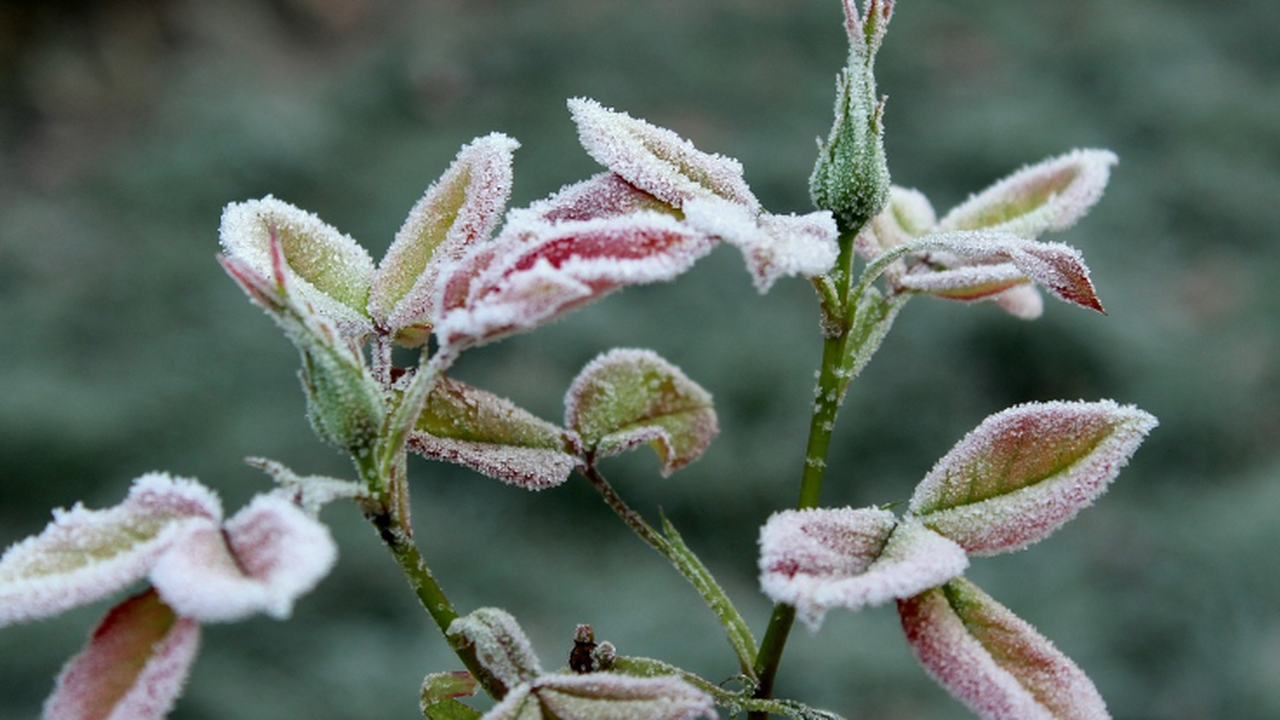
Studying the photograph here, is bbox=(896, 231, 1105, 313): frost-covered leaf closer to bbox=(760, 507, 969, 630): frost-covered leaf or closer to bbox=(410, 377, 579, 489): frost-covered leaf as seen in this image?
bbox=(760, 507, 969, 630): frost-covered leaf

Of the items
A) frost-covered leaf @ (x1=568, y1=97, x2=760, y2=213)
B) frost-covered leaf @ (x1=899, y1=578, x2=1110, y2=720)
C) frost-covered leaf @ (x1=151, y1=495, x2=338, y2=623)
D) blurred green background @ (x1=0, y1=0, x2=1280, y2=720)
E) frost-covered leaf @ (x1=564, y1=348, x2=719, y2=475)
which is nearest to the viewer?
frost-covered leaf @ (x1=151, y1=495, x2=338, y2=623)

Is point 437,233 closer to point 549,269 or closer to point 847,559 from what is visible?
point 549,269

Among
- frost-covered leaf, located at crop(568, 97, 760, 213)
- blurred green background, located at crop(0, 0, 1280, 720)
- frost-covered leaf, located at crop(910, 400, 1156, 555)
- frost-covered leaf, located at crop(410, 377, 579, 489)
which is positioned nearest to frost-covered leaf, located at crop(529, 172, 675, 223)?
frost-covered leaf, located at crop(568, 97, 760, 213)

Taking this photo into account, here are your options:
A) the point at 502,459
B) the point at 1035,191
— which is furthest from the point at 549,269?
the point at 1035,191

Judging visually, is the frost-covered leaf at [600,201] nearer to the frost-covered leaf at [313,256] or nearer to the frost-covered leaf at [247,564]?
the frost-covered leaf at [313,256]

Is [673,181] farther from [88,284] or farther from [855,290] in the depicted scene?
[88,284]

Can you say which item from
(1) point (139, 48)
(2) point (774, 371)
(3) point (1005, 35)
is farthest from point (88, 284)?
(3) point (1005, 35)
